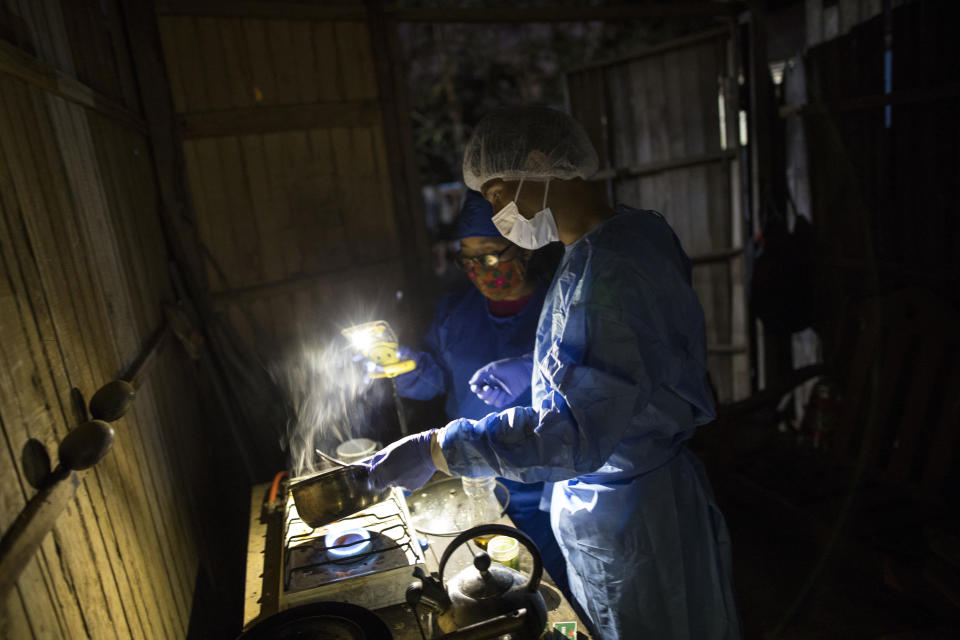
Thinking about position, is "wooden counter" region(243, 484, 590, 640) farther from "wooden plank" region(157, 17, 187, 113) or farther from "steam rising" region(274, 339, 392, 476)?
"wooden plank" region(157, 17, 187, 113)

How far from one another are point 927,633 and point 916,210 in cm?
280

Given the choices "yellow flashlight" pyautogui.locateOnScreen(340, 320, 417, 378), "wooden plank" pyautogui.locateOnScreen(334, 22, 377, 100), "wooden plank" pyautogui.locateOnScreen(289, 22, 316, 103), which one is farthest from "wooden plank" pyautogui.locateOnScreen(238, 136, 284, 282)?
"yellow flashlight" pyautogui.locateOnScreen(340, 320, 417, 378)

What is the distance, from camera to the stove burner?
219 cm

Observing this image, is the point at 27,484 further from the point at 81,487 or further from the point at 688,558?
the point at 688,558

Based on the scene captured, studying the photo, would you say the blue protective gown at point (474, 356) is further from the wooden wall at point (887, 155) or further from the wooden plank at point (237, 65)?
the wooden wall at point (887, 155)

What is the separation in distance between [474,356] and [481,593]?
185 centimetres

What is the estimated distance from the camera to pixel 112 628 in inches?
74.1

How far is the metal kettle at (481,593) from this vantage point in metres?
1.69

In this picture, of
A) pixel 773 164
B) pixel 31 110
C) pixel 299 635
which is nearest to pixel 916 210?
pixel 773 164

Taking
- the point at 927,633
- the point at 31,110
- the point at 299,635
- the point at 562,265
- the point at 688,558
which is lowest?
the point at 927,633

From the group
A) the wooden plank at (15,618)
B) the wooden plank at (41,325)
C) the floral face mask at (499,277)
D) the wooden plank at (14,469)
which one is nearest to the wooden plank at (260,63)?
the floral face mask at (499,277)

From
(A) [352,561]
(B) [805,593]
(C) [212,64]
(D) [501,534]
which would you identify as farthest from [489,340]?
(B) [805,593]

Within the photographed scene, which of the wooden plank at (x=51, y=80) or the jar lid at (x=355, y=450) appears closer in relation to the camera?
the wooden plank at (x=51, y=80)

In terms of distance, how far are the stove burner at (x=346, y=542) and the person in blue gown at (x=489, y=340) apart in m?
0.94
